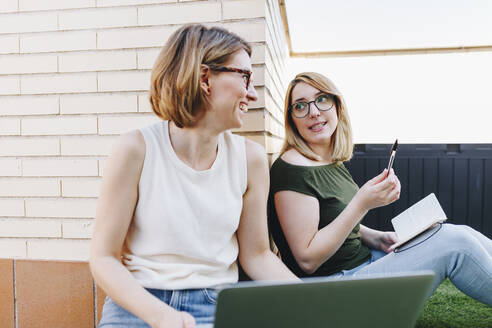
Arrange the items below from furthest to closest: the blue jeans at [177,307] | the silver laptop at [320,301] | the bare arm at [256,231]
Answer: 1. the bare arm at [256,231]
2. the blue jeans at [177,307]
3. the silver laptop at [320,301]

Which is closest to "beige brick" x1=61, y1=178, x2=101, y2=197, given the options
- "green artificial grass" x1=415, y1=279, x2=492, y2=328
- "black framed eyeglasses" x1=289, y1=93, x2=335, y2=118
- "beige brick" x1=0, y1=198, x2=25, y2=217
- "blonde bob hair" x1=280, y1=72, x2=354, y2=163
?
"beige brick" x1=0, y1=198, x2=25, y2=217

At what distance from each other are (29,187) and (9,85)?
568 mm

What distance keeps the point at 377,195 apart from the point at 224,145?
2.35 feet

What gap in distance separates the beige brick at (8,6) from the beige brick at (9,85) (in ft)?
1.17

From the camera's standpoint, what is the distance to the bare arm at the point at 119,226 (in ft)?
3.86

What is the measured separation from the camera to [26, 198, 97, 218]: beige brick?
2.06m

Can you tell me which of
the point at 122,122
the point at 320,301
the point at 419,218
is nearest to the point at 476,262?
the point at 419,218

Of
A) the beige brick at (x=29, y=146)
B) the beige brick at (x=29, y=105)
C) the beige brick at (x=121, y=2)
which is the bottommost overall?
the beige brick at (x=29, y=146)

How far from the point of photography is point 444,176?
4.52 m

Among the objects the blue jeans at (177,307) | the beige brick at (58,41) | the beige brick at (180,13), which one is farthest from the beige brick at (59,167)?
the blue jeans at (177,307)

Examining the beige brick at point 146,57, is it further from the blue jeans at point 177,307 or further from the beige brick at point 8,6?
the blue jeans at point 177,307

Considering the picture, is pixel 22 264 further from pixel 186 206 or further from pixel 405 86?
pixel 405 86

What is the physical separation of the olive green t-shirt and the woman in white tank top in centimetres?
47

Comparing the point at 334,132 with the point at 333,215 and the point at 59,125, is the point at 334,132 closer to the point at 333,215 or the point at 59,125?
the point at 333,215
